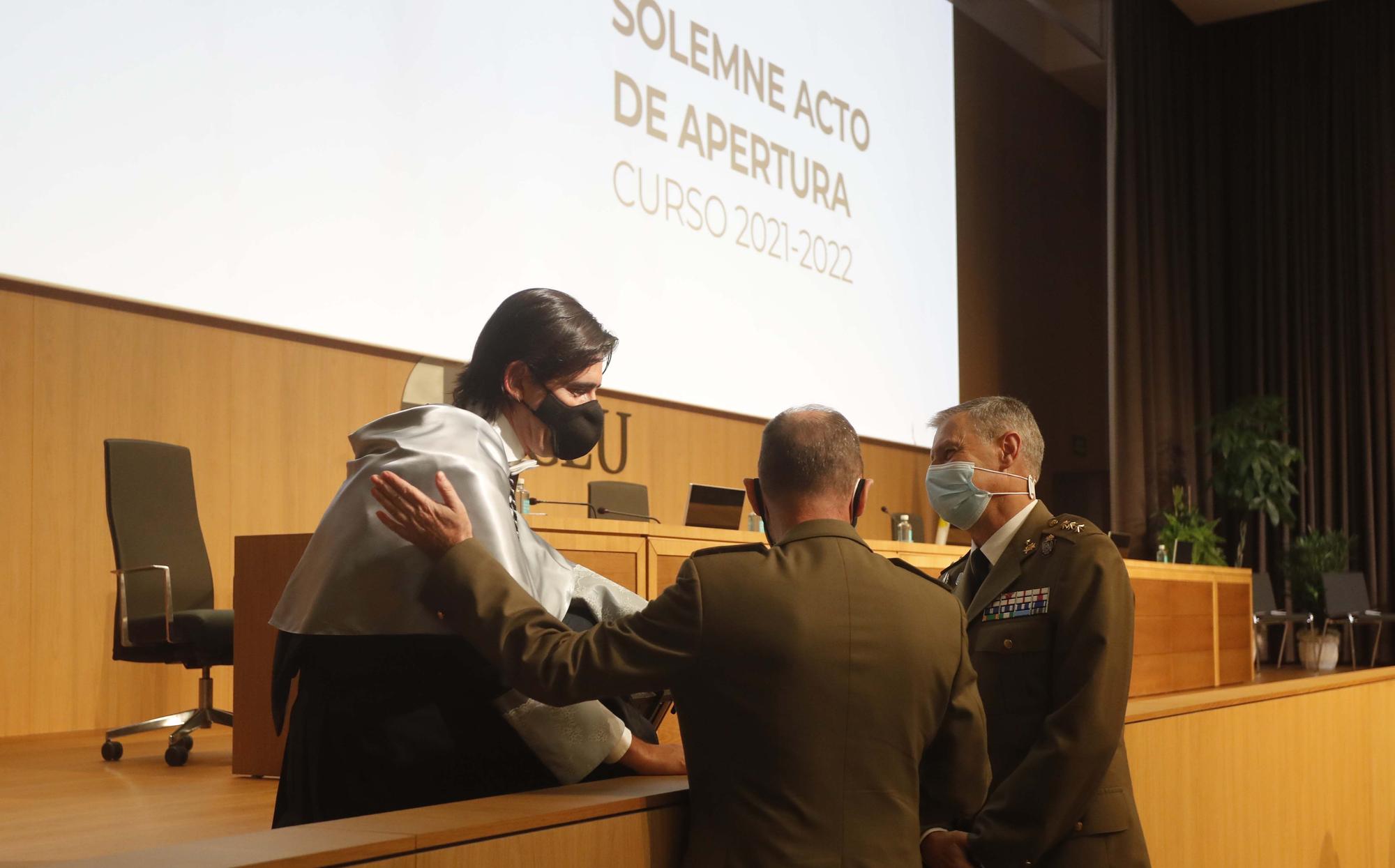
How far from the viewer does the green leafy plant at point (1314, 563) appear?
443 inches

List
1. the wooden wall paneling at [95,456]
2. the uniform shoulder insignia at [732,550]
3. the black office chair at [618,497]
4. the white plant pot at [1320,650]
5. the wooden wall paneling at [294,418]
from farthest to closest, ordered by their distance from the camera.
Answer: the white plant pot at [1320,650] → the black office chair at [618,497] → the wooden wall paneling at [294,418] → the wooden wall paneling at [95,456] → the uniform shoulder insignia at [732,550]

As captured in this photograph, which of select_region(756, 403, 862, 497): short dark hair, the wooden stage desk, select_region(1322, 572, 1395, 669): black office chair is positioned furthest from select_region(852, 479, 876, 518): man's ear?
select_region(1322, 572, 1395, 669): black office chair

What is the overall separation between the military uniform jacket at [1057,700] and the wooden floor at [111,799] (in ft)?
6.48

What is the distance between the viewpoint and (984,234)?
11789 millimetres

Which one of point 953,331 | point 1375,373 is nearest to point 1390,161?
point 1375,373

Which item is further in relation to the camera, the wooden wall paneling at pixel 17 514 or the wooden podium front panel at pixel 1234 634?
the wooden podium front panel at pixel 1234 634

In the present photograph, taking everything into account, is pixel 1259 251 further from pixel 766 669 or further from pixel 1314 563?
pixel 766 669

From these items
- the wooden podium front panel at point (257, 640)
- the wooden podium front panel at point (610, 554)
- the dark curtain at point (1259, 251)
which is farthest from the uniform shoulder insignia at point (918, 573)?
the dark curtain at point (1259, 251)

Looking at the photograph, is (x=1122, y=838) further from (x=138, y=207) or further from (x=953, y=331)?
(x=953, y=331)

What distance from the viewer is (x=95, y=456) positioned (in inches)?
213

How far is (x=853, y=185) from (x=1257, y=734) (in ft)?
19.6

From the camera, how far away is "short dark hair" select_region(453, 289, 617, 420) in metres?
1.73

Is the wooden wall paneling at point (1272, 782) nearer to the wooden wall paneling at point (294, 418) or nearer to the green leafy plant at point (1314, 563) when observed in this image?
the wooden wall paneling at point (294, 418)

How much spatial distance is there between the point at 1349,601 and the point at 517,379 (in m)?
10.4
